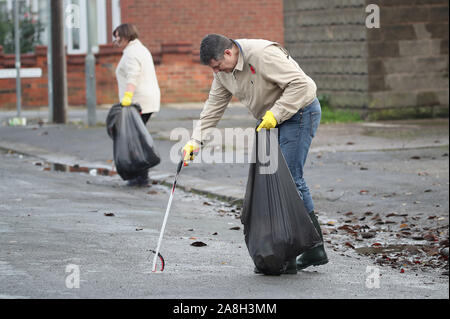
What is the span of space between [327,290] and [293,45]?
561 inches

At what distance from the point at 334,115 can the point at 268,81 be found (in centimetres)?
1212

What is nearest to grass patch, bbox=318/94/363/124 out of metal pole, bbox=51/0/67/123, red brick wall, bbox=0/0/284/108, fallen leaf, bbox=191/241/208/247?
metal pole, bbox=51/0/67/123

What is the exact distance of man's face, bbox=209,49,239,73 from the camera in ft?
20.2

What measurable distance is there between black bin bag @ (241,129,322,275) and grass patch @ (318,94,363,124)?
454 inches

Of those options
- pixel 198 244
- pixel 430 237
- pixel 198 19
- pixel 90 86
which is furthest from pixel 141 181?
pixel 198 19

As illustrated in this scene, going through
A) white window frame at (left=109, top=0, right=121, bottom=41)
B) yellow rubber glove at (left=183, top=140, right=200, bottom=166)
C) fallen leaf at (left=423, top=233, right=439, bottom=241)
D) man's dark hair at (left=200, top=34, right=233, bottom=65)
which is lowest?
fallen leaf at (left=423, top=233, right=439, bottom=241)

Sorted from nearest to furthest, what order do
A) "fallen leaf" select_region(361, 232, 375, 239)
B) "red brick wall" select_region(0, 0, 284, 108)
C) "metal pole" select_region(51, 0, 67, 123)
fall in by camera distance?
"fallen leaf" select_region(361, 232, 375, 239)
"metal pole" select_region(51, 0, 67, 123)
"red brick wall" select_region(0, 0, 284, 108)

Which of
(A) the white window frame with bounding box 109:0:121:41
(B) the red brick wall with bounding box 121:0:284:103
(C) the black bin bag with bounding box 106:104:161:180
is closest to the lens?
(C) the black bin bag with bounding box 106:104:161:180

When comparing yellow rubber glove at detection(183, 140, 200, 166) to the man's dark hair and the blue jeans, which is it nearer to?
the blue jeans

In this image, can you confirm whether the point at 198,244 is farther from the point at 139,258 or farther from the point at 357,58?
the point at 357,58

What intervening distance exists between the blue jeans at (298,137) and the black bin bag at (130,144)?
14.1ft

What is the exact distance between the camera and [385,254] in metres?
7.66

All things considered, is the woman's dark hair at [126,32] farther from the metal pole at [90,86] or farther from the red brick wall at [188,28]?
the red brick wall at [188,28]

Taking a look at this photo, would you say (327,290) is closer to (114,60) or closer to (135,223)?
(135,223)
